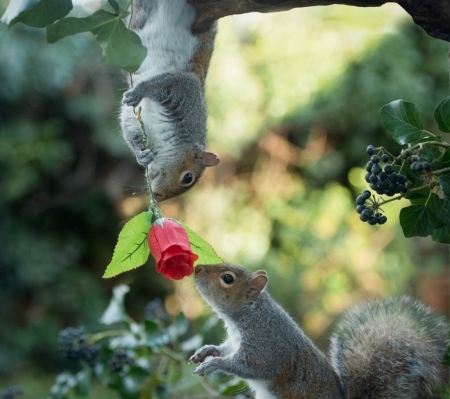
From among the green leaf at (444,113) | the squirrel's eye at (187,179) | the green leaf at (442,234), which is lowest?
the squirrel's eye at (187,179)

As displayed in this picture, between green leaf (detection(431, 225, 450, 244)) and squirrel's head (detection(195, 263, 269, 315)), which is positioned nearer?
green leaf (detection(431, 225, 450, 244))

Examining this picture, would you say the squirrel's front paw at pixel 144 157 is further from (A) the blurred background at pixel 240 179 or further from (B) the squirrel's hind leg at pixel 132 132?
(A) the blurred background at pixel 240 179

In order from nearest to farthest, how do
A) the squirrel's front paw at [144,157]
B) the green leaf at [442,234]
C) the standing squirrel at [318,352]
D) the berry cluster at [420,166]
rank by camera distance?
1. the berry cluster at [420,166]
2. the green leaf at [442,234]
3. the squirrel's front paw at [144,157]
4. the standing squirrel at [318,352]

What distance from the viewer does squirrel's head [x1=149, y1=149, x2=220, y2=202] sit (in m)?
1.35

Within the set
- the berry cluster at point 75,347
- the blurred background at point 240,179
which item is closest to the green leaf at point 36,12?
the berry cluster at point 75,347

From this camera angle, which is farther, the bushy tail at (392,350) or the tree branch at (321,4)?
the bushy tail at (392,350)

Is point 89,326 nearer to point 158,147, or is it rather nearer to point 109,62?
point 158,147

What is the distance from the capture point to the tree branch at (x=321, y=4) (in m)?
0.86

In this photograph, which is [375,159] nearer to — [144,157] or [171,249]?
[171,249]

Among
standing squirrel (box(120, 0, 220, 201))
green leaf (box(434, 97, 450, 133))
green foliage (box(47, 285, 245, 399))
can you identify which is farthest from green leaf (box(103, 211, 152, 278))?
green foliage (box(47, 285, 245, 399))

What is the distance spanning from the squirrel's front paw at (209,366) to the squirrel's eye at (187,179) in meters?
0.39

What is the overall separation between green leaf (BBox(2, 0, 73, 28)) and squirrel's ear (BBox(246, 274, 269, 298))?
713 millimetres

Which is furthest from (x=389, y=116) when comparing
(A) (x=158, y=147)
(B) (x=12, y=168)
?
(B) (x=12, y=168)

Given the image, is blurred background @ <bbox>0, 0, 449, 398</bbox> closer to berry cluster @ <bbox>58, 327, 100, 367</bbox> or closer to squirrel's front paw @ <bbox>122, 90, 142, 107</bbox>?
berry cluster @ <bbox>58, 327, 100, 367</bbox>
